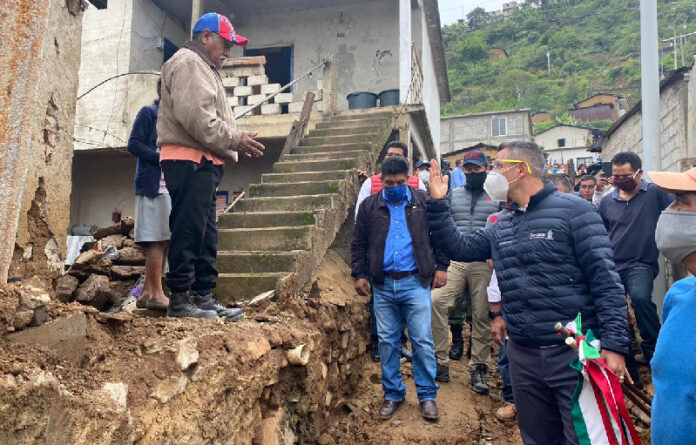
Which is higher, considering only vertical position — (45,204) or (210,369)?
(45,204)

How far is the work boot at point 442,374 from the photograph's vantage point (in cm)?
448

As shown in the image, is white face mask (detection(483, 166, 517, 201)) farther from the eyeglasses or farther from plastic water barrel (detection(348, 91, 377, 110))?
plastic water barrel (detection(348, 91, 377, 110))

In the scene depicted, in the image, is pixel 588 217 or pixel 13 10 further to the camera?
pixel 588 217

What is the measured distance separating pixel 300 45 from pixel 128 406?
10.8 meters

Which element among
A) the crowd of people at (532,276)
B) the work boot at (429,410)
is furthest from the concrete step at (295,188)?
the work boot at (429,410)

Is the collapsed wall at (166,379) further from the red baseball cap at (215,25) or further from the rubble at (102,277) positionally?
the red baseball cap at (215,25)

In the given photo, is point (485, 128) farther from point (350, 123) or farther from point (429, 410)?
point (429, 410)

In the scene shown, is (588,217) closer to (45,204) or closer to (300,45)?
(45,204)

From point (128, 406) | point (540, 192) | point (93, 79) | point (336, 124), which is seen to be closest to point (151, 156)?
point (128, 406)

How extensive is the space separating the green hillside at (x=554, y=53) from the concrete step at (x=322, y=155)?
45.0 meters

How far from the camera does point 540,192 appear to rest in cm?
266

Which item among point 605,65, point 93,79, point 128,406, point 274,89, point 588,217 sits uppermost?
point 605,65

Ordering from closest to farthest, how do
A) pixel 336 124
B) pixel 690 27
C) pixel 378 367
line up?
pixel 378 367 < pixel 336 124 < pixel 690 27

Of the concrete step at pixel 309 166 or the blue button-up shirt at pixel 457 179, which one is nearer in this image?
the concrete step at pixel 309 166
